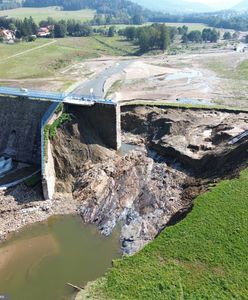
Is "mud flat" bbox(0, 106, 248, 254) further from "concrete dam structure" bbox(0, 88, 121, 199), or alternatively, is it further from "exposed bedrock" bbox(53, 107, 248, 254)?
"concrete dam structure" bbox(0, 88, 121, 199)

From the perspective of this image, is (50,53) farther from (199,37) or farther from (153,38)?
(199,37)

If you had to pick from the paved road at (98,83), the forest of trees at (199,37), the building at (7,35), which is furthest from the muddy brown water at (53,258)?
the forest of trees at (199,37)

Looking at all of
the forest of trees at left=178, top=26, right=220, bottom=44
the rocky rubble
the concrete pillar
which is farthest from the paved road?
the forest of trees at left=178, top=26, right=220, bottom=44

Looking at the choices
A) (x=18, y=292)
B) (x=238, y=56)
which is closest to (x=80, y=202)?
(x=18, y=292)

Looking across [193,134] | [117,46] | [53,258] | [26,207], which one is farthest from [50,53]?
[53,258]

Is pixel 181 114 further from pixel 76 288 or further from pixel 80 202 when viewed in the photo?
pixel 76 288
